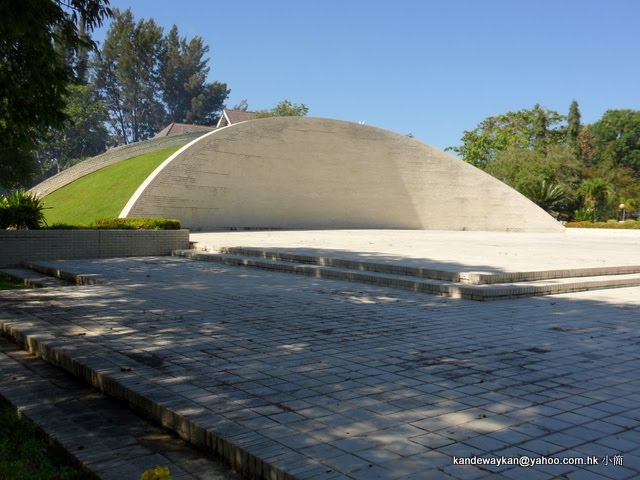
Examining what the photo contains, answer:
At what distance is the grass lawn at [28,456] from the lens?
9.42 feet

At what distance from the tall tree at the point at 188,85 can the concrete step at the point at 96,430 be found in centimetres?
5703

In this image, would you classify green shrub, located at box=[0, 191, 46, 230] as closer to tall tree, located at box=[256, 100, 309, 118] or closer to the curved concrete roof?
the curved concrete roof

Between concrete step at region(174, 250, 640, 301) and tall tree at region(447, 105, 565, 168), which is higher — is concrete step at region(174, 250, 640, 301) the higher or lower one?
the lower one

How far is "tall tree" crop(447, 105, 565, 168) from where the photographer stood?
47.8 meters

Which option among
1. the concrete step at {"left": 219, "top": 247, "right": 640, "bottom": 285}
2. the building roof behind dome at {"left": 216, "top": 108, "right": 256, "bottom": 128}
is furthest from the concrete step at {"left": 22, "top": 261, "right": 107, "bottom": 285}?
the building roof behind dome at {"left": 216, "top": 108, "right": 256, "bottom": 128}

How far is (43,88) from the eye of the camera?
6.96m

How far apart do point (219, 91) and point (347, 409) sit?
60285mm

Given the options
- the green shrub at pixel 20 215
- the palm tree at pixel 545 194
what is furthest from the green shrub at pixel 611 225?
the green shrub at pixel 20 215

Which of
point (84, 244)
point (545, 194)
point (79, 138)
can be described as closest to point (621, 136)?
point (545, 194)

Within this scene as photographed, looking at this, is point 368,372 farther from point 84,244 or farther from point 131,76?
point 131,76

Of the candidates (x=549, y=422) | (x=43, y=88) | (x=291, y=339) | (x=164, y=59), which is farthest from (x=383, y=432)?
(x=164, y=59)

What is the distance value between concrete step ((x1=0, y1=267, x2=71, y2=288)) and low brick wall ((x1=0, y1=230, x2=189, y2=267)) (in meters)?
0.60

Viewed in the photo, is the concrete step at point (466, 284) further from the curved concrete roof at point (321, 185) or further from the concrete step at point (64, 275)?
the curved concrete roof at point (321, 185)

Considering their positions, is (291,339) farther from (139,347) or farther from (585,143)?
(585,143)
